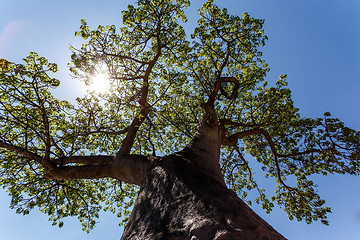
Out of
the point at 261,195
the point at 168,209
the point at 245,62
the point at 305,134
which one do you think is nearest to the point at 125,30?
the point at 245,62

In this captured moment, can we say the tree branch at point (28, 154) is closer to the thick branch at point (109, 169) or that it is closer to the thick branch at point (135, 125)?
the thick branch at point (109, 169)

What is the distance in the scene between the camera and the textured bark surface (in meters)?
2.38

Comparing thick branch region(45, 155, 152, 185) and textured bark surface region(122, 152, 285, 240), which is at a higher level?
thick branch region(45, 155, 152, 185)

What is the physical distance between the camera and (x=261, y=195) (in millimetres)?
9219

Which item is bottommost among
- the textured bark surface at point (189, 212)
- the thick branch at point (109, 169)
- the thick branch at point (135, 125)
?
the textured bark surface at point (189, 212)

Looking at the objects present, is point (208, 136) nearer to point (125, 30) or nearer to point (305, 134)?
point (305, 134)

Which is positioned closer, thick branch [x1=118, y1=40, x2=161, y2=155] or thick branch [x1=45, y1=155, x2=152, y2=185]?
thick branch [x1=45, y1=155, x2=152, y2=185]

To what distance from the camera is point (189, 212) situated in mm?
2859

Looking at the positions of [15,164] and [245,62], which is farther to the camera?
[245,62]

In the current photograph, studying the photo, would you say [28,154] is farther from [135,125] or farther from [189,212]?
[189,212]

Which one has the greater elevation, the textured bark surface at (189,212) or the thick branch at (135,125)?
the thick branch at (135,125)

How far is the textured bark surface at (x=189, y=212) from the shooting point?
238cm

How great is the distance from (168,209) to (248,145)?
7793mm

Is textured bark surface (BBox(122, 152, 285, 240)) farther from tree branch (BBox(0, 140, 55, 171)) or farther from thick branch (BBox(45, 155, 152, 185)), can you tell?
tree branch (BBox(0, 140, 55, 171))
